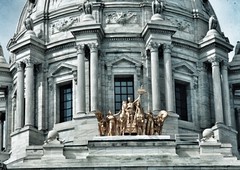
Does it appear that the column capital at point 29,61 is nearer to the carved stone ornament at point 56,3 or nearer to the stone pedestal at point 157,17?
the carved stone ornament at point 56,3

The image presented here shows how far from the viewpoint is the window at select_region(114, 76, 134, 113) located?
65.6 m

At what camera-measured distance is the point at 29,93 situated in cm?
6575

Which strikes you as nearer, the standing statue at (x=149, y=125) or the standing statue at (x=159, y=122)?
the standing statue at (x=149, y=125)

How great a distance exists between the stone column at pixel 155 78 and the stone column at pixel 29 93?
9.84 metres

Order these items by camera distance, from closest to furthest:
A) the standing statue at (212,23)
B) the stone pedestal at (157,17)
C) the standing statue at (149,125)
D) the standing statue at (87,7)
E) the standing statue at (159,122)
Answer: the standing statue at (149,125) < the standing statue at (159,122) < the stone pedestal at (157,17) < the standing statue at (87,7) < the standing statue at (212,23)

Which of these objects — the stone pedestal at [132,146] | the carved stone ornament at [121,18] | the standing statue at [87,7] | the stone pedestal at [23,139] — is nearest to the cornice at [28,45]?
the standing statue at [87,7]

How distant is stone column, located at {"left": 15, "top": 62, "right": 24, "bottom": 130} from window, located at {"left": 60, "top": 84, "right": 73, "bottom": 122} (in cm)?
319

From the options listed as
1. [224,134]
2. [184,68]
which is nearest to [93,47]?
[184,68]

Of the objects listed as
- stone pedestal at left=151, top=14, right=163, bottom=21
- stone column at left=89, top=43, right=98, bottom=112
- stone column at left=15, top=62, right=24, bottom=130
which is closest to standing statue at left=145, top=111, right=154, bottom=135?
stone column at left=89, top=43, right=98, bottom=112

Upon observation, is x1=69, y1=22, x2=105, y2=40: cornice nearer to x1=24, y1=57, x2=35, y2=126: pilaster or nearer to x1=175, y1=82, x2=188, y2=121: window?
x1=24, y1=57, x2=35, y2=126: pilaster

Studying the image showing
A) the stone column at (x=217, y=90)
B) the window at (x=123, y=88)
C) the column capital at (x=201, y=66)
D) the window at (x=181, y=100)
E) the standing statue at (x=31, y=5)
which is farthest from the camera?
the standing statue at (x=31, y=5)

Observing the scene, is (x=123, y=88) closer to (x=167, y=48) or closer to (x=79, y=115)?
(x=167, y=48)

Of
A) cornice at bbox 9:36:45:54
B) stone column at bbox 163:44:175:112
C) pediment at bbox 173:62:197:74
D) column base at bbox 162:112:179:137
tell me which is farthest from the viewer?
cornice at bbox 9:36:45:54

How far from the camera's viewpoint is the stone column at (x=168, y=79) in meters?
63.2
